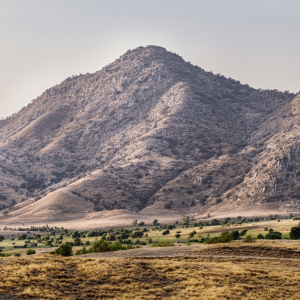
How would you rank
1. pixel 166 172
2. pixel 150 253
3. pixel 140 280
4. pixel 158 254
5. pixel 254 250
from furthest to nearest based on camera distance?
pixel 166 172 → pixel 254 250 → pixel 150 253 → pixel 158 254 → pixel 140 280

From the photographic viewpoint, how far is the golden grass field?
18656 millimetres

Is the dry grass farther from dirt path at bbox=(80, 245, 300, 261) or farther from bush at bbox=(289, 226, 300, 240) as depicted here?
bush at bbox=(289, 226, 300, 240)

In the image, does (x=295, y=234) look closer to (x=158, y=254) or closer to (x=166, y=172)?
(x=158, y=254)

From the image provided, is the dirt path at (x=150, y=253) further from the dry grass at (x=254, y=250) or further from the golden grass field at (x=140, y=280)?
the golden grass field at (x=140, y=280)

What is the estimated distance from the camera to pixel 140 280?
22.2 metres

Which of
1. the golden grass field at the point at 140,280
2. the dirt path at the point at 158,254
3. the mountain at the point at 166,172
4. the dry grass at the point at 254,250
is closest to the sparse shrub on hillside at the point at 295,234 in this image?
the dry grass at the point at 254,250

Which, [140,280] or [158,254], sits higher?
[140,280]

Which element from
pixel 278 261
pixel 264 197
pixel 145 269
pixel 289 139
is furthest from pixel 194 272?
pixel 289 139

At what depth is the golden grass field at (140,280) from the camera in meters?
18.7

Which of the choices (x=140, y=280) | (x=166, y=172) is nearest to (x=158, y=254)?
(x=140, y=280)

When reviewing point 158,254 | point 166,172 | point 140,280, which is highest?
point 166,172

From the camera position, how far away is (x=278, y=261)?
30.8 meters

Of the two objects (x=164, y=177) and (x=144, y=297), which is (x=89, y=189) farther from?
(x=144, y=297)

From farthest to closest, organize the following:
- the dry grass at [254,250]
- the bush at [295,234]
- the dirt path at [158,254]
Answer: the bush at [295,234], the dry grass at [254,250], the dirt path at [158,254]
